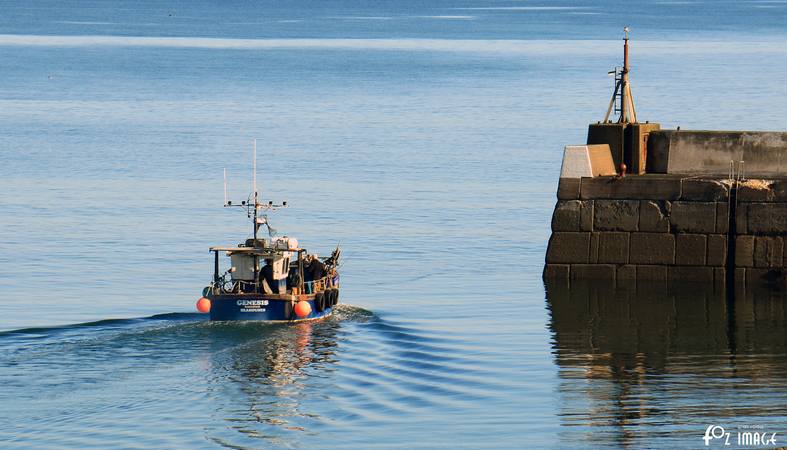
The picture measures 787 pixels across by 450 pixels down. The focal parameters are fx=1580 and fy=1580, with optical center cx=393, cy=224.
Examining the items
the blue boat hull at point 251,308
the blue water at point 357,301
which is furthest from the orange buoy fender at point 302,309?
the blue water at point 357,301

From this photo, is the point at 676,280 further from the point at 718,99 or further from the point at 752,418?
the point at 718,99

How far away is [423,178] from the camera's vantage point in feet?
225

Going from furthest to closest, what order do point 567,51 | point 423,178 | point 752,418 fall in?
point 567,51
point 423,178
point 752,418

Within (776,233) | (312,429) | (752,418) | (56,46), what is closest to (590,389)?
(752,418)

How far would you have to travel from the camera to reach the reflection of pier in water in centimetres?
2761

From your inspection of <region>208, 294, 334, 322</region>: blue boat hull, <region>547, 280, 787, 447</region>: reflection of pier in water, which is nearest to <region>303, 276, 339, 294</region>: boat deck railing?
<region>208, 294, 334, 322</region>: blue boat hull

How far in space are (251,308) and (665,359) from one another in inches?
365

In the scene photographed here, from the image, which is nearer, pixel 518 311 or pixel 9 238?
pixel 518 311

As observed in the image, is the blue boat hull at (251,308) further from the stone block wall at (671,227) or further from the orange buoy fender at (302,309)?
the stone block wall at (671,227)

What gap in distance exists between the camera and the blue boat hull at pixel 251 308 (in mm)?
35594

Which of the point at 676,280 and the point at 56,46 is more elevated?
the point at 56,46

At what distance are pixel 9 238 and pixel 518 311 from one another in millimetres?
20328

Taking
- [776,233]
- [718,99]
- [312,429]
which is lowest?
[312,429]

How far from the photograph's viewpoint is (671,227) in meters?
39.9
